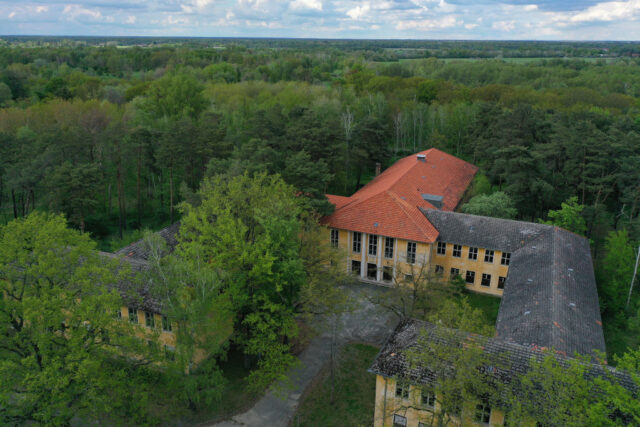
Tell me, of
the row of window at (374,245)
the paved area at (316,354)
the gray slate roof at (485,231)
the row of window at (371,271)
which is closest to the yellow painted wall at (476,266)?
the gray slate roof at (485,231)

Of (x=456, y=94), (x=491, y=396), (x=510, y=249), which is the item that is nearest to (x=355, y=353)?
(x=491, y=396)

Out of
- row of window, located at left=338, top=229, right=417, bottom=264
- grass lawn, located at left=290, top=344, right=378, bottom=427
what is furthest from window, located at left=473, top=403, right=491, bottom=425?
row of window, located at left=338, top=229, right=417, bottom=264

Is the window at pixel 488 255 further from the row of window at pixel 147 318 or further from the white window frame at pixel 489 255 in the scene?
the row of window at pixel 147 318

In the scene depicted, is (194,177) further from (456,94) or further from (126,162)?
(456,94)

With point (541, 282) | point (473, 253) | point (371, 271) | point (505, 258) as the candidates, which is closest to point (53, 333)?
point (371, 271)

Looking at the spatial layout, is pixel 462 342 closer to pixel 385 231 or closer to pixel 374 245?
pixel 385 231

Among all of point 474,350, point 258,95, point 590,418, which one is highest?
point 258,95
